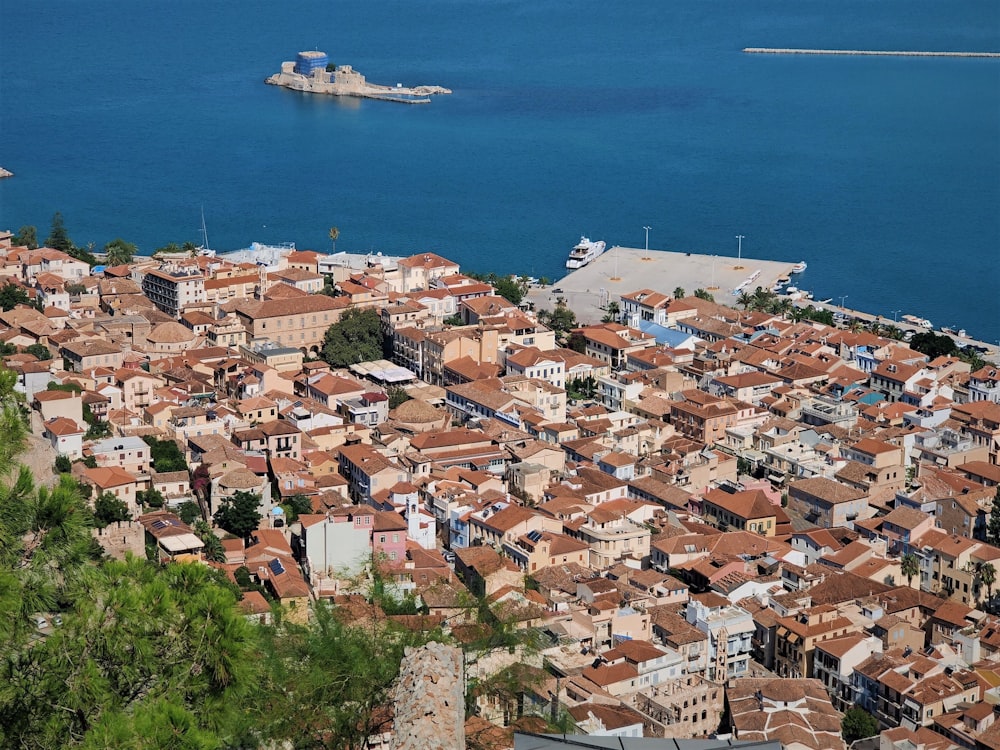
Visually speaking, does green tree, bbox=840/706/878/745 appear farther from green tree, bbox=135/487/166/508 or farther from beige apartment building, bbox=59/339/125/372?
beige apartment building, bbox=59/339/125/372

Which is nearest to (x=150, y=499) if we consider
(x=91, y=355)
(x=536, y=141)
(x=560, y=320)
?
(x=91, y=355)

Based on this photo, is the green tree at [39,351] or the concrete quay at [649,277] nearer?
the green tree at [39,351]

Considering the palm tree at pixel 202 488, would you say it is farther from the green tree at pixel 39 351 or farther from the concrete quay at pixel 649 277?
the concrete quay at pixel 649 277

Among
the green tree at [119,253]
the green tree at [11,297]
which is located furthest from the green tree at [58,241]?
the green tree at [11,297]

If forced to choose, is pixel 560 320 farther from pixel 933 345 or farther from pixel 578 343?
pixel 933 345

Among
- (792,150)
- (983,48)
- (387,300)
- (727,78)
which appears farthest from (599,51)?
(387,300)

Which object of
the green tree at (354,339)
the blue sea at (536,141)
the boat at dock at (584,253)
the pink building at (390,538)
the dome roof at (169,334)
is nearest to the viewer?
the pink building at (390,538)
